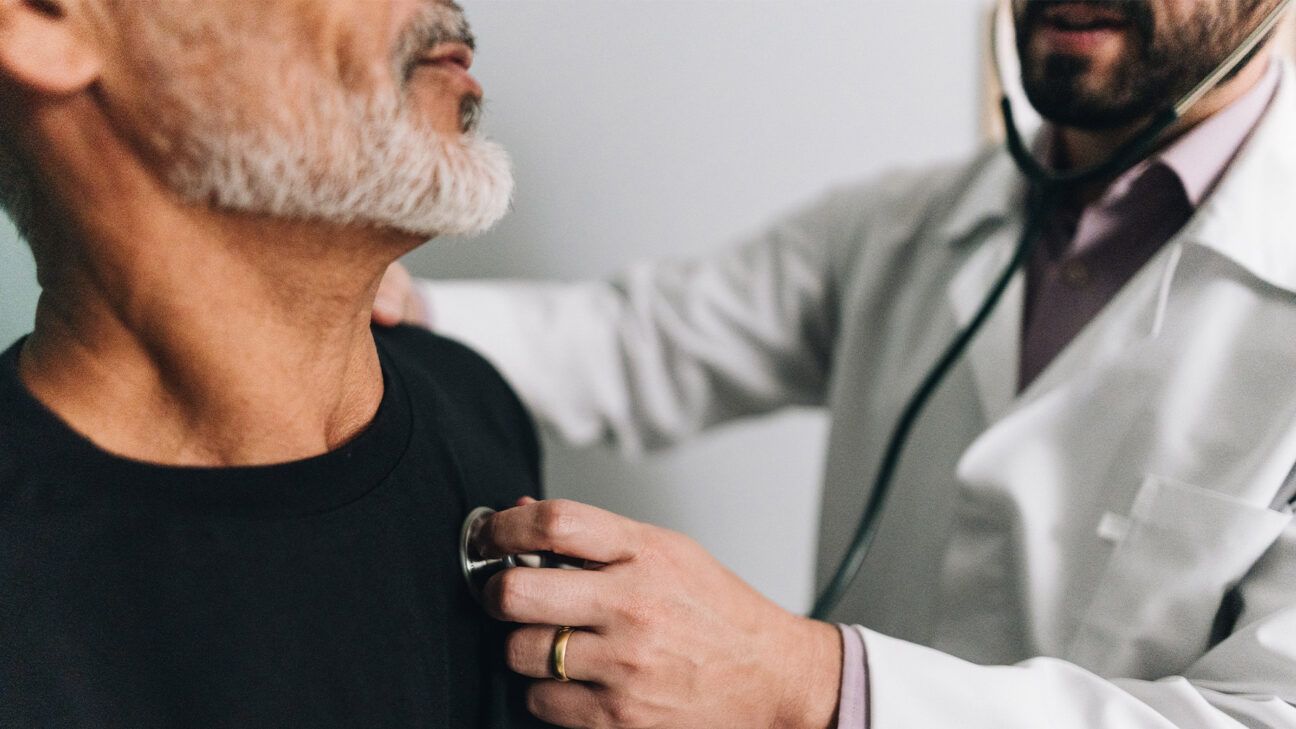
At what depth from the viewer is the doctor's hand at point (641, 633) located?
565 millimetres

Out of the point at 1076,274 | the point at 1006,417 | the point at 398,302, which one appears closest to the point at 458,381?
the point at 398,302

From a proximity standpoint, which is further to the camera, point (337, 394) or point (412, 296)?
point (412, 296)

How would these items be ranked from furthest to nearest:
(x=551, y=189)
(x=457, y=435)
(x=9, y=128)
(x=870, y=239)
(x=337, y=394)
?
(x=870, y=239) → (x=551, y=189) → (x=457, y=435) → (x=337, y=394) → (x=9, y=128)

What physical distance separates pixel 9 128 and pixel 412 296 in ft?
1.42

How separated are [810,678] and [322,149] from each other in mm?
438

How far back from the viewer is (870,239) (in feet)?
3.44

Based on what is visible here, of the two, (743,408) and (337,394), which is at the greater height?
(337,394)

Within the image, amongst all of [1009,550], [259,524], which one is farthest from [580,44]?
[1009,550]

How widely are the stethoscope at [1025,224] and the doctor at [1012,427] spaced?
0.06ft

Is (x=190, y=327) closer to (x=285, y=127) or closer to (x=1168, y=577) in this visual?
(x=285, y=127)

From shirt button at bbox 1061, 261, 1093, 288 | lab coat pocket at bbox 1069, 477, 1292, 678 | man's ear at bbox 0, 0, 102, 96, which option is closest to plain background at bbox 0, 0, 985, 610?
man's ear at bbox 0, 0, 102, 96

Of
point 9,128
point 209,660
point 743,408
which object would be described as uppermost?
point 9,128

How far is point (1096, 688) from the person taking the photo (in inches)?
25.3

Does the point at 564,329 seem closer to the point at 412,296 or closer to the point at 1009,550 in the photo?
the point at 412,296
